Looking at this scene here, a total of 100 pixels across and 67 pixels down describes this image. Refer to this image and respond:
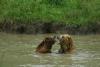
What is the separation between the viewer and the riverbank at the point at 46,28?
2084cm

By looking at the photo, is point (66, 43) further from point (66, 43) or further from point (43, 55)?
point (43, 55)

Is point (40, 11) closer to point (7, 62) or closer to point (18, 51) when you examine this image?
point (18, 51)

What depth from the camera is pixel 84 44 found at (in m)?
17.1

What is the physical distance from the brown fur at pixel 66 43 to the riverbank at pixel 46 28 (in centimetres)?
566

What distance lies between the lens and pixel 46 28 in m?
21.1

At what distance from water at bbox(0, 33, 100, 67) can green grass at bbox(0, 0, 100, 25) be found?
2.62m

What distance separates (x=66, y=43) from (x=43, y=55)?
33.7 inches

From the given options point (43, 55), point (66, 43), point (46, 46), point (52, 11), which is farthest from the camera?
→ point (52, 11)

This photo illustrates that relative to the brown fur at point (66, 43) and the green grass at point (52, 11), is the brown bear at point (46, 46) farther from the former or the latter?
the green grass at point (52, 11)

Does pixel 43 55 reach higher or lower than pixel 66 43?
lower

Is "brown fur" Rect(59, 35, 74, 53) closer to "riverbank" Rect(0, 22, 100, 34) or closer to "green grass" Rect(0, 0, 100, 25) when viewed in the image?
"riverbank" Rect(0, 22, 100, 34)

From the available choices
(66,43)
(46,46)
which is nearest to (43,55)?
(46,46)

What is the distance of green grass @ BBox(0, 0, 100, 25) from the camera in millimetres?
21875

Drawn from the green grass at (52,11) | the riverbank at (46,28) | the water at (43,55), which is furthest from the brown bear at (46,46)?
the green grass at (52,11)
